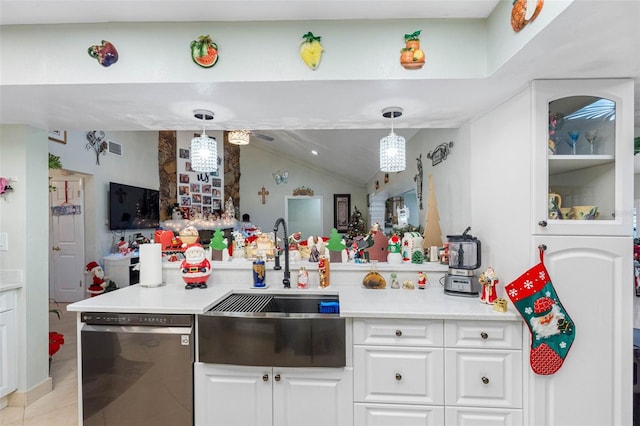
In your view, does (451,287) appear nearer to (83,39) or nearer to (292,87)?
(292,87)

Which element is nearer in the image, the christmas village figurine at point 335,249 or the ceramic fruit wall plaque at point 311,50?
the ceramic fruit wall plaque at point 311,50

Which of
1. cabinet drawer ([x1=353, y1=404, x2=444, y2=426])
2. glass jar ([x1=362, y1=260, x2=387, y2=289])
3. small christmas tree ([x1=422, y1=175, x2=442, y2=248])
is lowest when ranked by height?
cabinet drawer ([x1=353, y1=404, x2=444, y2=426])

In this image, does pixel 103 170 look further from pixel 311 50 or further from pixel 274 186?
pixel 311 50

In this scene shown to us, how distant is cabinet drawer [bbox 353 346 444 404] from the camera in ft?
4.98

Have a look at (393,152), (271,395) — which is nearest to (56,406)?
(271,395)

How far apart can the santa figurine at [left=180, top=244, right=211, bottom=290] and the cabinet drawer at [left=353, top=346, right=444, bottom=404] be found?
114 cm

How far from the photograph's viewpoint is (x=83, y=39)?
142cm

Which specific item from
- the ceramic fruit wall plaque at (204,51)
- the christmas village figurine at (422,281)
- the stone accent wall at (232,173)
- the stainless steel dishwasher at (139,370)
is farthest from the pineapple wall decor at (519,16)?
the stone accent wall at (232,173)

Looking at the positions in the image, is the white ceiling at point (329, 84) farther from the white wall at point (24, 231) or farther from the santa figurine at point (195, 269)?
the santa figurine at point (195, 269)

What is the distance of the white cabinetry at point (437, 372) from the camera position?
1.50 metres

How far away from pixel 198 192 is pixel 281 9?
612cm

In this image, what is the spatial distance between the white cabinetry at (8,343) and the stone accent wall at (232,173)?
5.55 m

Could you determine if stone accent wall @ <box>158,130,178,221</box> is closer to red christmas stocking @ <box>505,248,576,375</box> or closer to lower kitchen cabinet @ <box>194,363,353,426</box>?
lower kitchen cabinet @ <box>194,363,353,426</box>

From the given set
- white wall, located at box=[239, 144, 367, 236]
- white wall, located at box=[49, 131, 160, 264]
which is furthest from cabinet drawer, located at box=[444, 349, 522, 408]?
white wall, located at box=[239, 144, 367, 236]
